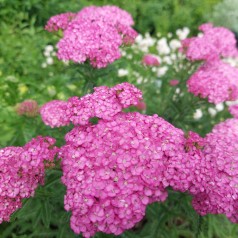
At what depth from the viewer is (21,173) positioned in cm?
167

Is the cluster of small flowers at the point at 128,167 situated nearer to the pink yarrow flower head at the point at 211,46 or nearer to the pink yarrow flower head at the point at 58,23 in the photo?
the pink yarrow flower head at the point at 58,23

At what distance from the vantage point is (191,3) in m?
6.35

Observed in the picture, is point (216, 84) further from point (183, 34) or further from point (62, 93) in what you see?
point (183, 34)

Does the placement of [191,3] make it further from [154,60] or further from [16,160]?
[16,160]

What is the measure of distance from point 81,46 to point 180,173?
3.59 feet

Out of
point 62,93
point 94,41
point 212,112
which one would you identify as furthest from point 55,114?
point 212,112

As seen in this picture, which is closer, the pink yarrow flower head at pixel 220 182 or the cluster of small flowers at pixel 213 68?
the pink yarrow flower head at pixel 220 182

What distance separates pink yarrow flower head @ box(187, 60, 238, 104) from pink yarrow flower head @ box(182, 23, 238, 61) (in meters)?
0.17

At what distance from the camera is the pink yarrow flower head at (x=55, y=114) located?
76.4 inches

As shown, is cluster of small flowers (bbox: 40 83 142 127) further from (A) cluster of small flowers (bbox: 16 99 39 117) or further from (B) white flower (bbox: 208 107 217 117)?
(B) white flower (bbox: 208 107 217 117)

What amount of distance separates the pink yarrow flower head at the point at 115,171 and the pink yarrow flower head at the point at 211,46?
4.48 ft

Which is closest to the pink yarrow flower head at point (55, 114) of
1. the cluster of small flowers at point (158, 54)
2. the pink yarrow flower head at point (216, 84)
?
the pink yarrow flower head at point (216, 84)

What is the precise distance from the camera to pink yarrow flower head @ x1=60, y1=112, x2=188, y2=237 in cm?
149

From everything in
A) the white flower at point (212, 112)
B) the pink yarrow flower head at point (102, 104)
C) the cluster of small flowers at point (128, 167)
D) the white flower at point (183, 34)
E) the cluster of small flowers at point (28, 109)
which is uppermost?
the pink yarrow flower head at point (102, 104)
